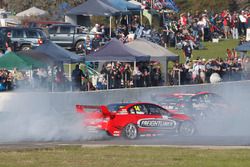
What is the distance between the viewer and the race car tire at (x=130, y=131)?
25891 millimetres

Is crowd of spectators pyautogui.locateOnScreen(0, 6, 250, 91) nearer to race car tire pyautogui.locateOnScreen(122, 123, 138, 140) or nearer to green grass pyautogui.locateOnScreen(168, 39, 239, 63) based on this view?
green grass pyautogui.locateOnScreen(168, 39, 239, 63)

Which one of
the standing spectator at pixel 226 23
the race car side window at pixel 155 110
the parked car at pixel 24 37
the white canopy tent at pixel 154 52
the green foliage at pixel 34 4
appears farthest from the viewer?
the green foliage at pixel 34 4

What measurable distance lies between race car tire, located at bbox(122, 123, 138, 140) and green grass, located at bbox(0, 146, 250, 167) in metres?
4.55

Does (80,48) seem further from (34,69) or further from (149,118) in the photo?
(149,118)

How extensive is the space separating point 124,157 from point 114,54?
1782 centimetres

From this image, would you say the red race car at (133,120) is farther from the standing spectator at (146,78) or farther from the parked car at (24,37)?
the parked car at (24,37)

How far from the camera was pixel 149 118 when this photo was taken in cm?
2656

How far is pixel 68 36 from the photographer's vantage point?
48.7 metres

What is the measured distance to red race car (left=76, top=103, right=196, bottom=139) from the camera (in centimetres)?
2578

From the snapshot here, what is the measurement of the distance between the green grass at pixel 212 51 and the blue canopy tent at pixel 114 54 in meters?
7.50

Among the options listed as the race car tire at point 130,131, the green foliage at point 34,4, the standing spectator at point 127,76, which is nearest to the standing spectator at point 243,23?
the green foliage at point 34,4

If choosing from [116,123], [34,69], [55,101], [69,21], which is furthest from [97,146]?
[69,21]

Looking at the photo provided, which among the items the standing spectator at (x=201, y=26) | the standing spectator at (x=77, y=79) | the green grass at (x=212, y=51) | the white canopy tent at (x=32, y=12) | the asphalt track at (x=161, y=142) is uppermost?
the white canopy tent at (x=32, y=12)

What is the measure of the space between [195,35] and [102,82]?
1456cm
